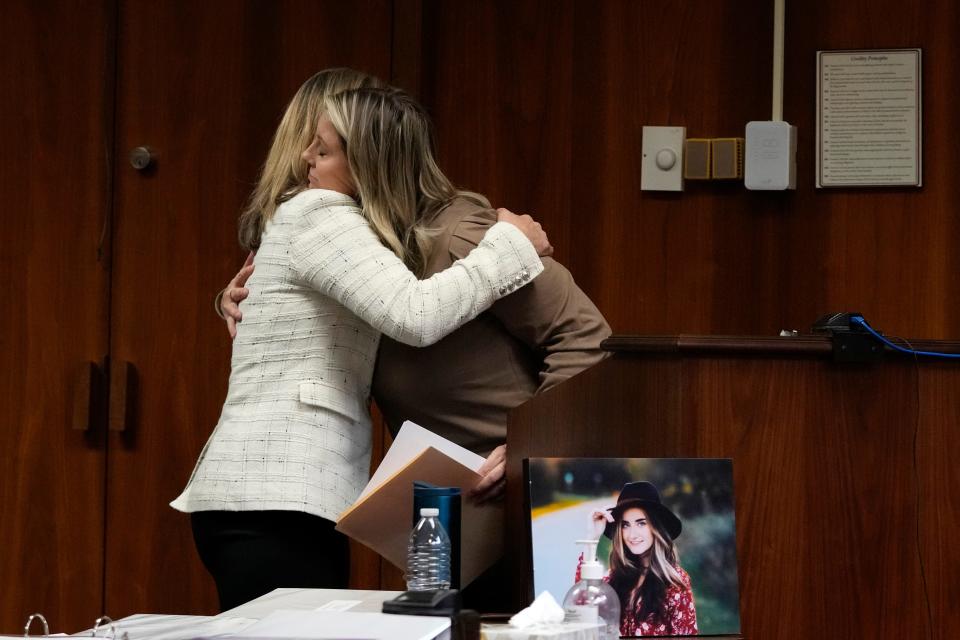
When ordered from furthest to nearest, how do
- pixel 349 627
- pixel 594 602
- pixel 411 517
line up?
pixel 411 517 < pixel 594 602 < pixel 349 627

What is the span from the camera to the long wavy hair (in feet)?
4.73

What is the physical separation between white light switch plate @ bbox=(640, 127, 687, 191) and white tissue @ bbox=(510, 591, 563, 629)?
1932mm

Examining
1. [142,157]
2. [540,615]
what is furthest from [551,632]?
[142,157]

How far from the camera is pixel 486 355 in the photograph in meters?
1.91

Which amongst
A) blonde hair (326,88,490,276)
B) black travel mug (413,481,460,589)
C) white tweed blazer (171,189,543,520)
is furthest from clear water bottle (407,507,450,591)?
blonde hair (326,88,490,276)

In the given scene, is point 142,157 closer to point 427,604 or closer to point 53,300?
point 53,300

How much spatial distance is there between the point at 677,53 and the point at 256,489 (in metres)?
1.85

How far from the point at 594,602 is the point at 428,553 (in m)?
0.23

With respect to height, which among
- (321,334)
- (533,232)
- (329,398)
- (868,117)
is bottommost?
(329,398)

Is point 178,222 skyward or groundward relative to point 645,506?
skyward

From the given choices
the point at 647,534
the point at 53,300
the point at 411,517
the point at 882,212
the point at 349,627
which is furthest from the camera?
the point at 53,300

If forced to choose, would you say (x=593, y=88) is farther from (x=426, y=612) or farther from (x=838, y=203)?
(x=426, y=612)

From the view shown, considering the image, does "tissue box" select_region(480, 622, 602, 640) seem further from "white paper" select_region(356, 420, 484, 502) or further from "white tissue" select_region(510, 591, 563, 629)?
"white paper" select_region(356, 420, 484, 502)

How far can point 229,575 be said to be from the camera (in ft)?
6.02
